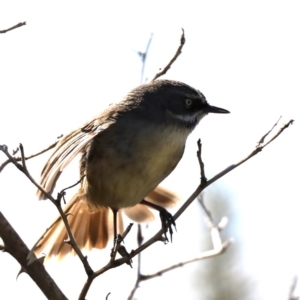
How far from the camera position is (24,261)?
376 centimetres

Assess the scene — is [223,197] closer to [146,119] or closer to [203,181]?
[146,119]

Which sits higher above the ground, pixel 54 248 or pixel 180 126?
pixel 180 126

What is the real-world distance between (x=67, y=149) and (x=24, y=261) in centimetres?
110

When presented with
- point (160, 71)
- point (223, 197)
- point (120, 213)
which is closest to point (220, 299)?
point (223, 197)

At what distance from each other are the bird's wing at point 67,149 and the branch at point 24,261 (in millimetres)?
374

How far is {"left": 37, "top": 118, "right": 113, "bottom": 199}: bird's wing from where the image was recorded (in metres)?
4.25

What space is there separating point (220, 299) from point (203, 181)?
188 inches

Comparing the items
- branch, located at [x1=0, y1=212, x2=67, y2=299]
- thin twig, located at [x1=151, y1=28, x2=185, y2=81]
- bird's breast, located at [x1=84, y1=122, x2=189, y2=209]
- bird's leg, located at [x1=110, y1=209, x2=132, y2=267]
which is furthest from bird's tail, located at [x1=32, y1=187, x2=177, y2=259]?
branch, located at [x1=0, y1=212, x2=67, y2=299]

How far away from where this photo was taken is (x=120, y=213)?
596 cm

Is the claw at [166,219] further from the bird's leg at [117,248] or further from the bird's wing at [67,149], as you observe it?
the bird's wing at [67,149]

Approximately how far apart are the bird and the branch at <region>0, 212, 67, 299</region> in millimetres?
626

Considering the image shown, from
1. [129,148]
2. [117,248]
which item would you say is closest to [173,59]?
[129,148]

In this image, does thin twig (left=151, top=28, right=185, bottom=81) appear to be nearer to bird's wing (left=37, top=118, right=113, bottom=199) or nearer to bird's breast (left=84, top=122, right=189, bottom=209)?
bird's breast (left=84, top=122, right=189, bottom=209)

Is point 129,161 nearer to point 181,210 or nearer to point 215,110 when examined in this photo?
point 215,110
